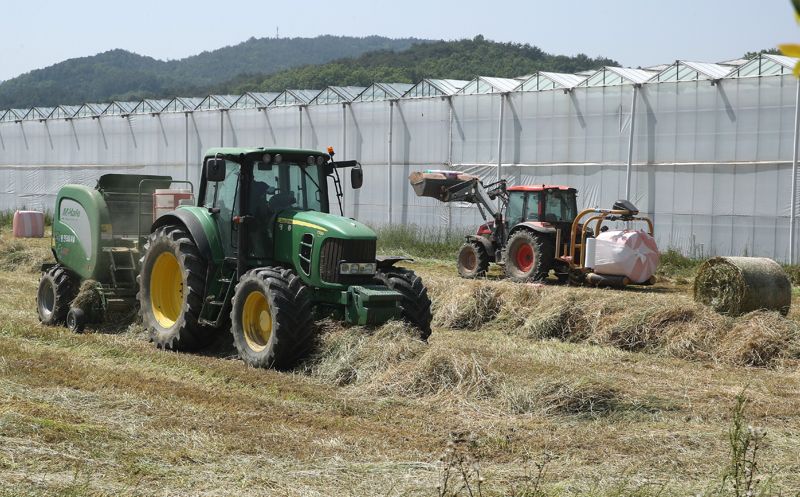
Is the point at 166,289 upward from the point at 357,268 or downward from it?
downward

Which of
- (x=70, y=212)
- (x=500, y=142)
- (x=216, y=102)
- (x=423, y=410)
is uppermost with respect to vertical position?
(x=216, y=102)

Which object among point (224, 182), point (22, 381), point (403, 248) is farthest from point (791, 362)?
point (403, 248)

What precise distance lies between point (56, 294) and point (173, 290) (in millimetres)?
1875

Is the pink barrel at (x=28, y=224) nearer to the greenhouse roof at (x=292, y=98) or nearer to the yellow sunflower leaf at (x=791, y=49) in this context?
the greenhouse roof at (x=292, y=98)

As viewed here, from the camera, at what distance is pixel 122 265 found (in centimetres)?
1324

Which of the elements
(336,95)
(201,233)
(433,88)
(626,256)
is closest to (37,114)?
(336,95)

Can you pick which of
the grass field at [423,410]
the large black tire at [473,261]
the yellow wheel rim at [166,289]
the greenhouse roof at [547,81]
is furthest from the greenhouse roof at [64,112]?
the yellow wheel rim at [166,289]

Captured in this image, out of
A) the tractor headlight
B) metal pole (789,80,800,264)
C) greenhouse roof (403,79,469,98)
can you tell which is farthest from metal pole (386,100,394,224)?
the tractor headlight

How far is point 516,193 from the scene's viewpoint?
67.0 ft

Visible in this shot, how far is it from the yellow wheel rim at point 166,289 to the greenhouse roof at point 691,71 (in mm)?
13907

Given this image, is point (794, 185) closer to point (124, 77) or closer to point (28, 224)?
point (28, 224)

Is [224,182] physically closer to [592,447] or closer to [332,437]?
[332,437]

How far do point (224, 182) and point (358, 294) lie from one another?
7.70 feet

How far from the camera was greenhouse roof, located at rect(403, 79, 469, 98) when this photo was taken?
27.5m
